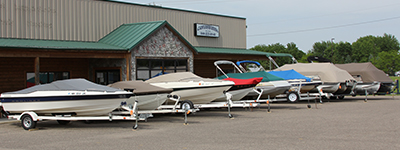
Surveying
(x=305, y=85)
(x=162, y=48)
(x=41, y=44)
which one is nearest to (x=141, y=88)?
(x=41, y=44)

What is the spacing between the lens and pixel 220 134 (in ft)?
33.2

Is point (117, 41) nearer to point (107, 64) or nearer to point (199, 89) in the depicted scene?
point (107, 64)

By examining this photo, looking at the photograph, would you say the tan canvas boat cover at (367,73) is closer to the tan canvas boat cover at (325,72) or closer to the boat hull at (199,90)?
the tan canvas boat cover at (325,72)

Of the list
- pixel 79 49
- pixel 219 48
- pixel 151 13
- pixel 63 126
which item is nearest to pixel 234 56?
pixel 219 48

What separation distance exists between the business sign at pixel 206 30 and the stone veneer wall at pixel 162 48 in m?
5.22

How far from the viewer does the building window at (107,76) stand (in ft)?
65.7

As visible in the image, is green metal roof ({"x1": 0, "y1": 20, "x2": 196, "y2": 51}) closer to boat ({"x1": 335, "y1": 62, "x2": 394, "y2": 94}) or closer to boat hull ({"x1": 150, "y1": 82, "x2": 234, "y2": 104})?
boat hull ({"x1": 150, "y1": 82, "x2": 234, "y2": 104})

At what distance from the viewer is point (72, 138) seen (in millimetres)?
9898

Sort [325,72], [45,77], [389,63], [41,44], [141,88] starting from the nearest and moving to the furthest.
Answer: [141,88] < [41,44] < [45,77] < [325,72] < [389,63]

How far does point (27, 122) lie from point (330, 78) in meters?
15.5

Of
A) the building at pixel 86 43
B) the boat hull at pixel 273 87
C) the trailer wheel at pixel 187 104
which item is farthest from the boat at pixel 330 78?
the trailer wheel at pixel 187 104

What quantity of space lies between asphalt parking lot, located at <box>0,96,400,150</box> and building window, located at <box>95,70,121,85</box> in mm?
6739

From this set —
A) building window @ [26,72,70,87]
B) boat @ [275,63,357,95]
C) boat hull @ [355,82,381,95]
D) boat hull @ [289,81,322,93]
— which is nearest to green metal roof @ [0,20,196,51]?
building window @ [26,72,70,87]

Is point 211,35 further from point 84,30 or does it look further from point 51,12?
point 51,12
